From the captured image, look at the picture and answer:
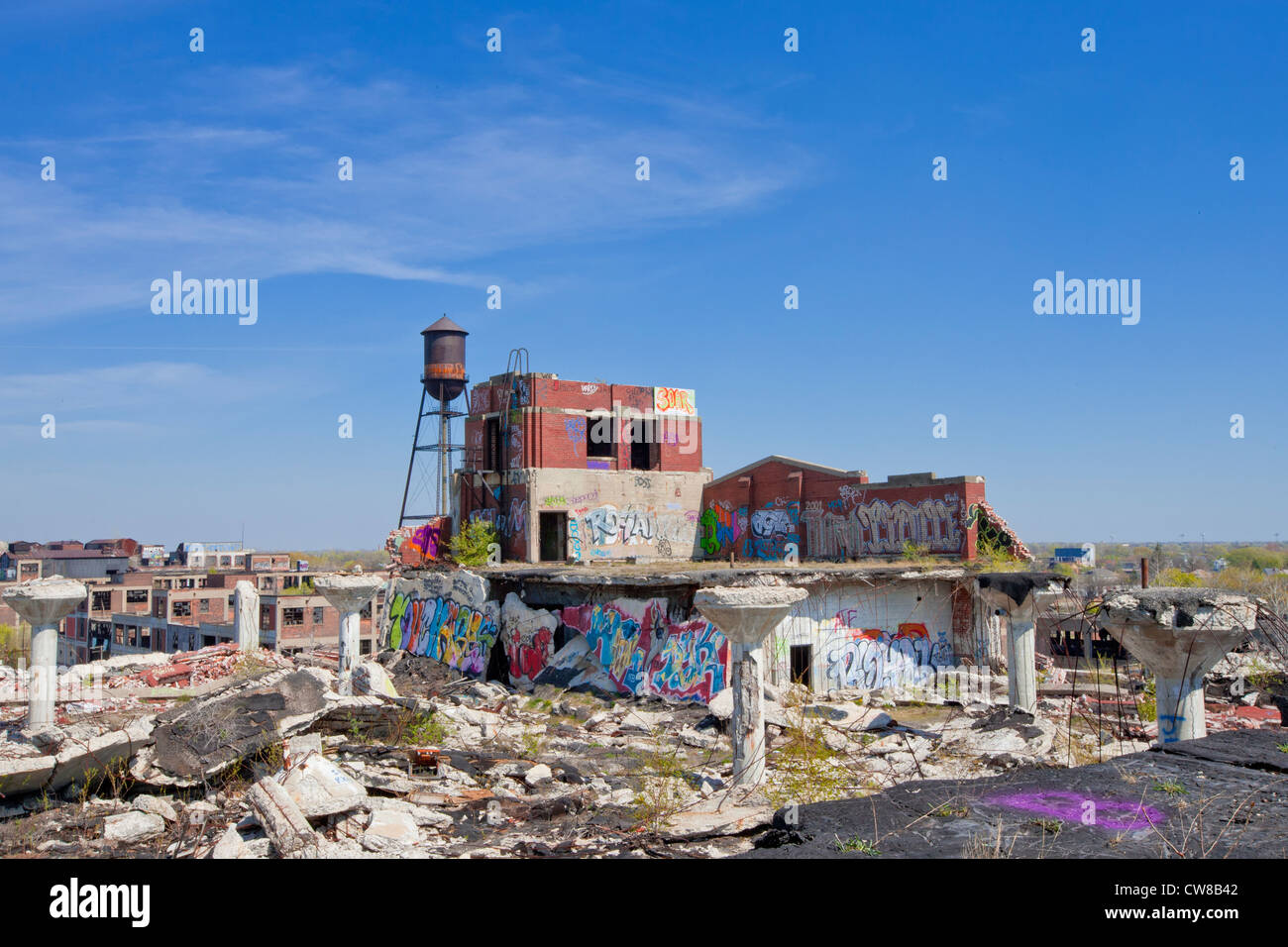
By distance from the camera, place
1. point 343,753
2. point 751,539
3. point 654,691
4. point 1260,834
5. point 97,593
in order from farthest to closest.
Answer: point 97,593 → point 751,539 → point 654,691 → point 343,753 → point 1260,834

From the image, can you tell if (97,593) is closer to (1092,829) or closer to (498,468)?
(498,468)

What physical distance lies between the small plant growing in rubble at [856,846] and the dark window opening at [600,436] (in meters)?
26.2

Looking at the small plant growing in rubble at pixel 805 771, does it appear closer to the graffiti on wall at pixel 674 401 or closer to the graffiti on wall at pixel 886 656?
the graffiti on wall at pixel 886 656

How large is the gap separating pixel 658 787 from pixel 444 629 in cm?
1649

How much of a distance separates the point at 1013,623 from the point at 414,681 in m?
15.4

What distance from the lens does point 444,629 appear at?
92.0 feet

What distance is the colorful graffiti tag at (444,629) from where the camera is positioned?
26422mm

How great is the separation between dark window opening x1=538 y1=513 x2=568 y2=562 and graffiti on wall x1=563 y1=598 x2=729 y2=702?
736 cm

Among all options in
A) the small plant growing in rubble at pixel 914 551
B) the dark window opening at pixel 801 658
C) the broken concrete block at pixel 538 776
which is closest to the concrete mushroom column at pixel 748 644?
the broken concrete block at pixel 538 776

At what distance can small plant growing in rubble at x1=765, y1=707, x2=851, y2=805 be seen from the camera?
11.8m

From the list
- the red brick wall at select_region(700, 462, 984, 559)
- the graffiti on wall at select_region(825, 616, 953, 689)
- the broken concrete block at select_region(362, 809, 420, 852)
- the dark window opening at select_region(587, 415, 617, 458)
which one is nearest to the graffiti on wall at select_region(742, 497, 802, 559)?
the red brick wall at select_region(700, 462, 984, 559)

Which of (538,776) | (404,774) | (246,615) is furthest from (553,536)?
(404,774)

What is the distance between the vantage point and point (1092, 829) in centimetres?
644
